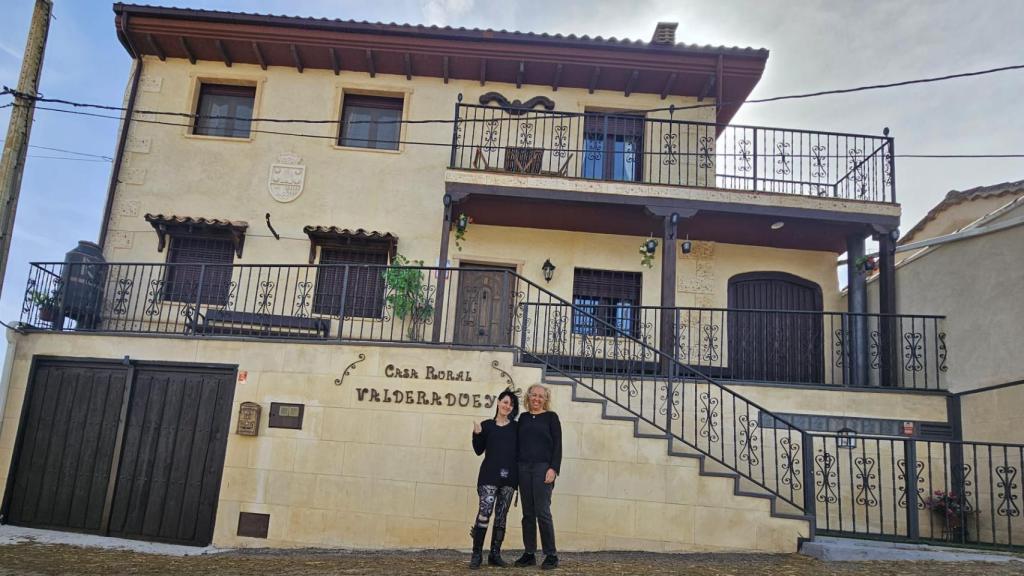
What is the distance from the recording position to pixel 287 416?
8.34 meters

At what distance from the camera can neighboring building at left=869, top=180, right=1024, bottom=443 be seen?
8625mm

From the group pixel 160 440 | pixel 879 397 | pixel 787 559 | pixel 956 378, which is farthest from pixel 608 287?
pixel 160 440

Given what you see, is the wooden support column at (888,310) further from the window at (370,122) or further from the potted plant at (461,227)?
the window at (370,122)

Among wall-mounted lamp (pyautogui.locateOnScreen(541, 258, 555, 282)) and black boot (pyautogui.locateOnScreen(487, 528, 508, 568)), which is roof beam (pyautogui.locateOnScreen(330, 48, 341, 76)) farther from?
black boot (pyautogui.locateOnScreen(487, 528, 508, 568))

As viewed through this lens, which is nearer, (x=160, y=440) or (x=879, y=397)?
(x=160, y=440)

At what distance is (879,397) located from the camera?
955 cm

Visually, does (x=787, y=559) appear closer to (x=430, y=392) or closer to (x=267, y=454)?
(x=430, y=392)

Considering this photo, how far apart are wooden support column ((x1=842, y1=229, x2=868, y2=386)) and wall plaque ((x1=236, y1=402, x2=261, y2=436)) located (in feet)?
25.2

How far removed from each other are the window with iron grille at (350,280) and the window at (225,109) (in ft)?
8.85

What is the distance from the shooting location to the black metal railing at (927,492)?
747cm

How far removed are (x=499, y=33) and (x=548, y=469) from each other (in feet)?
26.2

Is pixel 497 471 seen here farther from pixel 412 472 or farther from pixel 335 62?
pixel 335 62

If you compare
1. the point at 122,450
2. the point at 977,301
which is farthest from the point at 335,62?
the point at 977,301

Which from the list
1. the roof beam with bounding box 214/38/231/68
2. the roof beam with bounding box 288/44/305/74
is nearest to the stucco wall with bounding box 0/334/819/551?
the roof beam with bounding box 288/44/305/74
